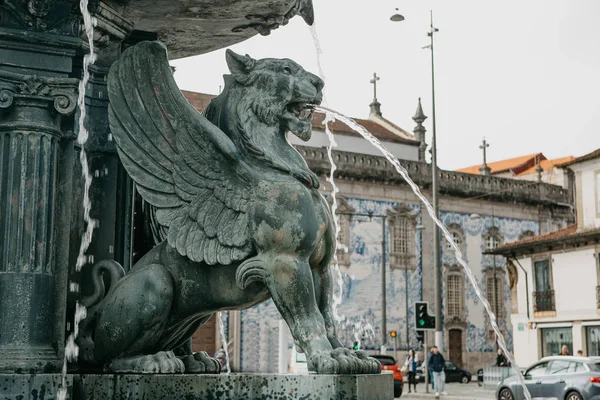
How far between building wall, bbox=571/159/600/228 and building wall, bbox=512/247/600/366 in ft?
4.66

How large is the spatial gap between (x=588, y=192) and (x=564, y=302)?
426 centimetres

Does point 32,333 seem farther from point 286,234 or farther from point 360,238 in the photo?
point 360,238

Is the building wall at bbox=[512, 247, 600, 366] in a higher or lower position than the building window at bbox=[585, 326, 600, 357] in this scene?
higher

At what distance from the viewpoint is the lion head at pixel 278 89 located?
424cm

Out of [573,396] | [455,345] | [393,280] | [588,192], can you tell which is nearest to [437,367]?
[573,396]

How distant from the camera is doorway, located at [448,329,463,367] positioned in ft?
133

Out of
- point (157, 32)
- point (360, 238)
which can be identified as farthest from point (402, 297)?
point (157, 32)

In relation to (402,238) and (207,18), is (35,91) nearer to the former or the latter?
(207,18)

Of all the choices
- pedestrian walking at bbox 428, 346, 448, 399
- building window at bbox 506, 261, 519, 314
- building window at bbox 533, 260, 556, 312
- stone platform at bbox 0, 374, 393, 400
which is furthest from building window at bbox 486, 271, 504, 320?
stone platform at bbox 0, 374, 393, 400

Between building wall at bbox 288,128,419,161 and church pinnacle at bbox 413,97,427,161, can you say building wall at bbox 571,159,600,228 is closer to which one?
building wall at bbox 288,128,419,161

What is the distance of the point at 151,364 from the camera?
3975mm

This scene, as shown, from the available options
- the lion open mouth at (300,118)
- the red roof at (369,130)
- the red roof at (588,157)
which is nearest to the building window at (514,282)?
the red roof at (588,157)

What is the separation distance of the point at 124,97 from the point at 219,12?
2.78ft

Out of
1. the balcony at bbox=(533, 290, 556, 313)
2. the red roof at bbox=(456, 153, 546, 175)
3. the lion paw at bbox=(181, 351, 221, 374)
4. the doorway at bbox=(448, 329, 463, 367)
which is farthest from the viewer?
the red roof at bbox=(456, 153, 546, 175)
